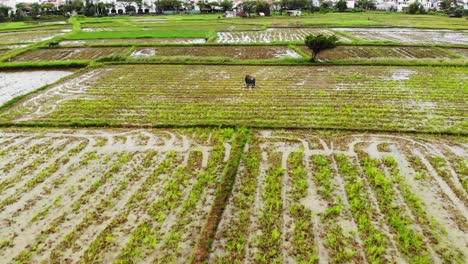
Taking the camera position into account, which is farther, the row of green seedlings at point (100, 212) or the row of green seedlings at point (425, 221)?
the row of green seedlings at point (100, 212)

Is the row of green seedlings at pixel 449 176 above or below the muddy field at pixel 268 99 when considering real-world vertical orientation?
below

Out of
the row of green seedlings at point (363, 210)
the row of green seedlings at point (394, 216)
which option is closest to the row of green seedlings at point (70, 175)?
the row of green seedlings at point (363, 210)

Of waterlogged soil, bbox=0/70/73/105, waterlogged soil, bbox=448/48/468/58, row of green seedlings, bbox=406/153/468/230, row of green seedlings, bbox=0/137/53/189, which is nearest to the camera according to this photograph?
row of green seedlings, bbox=406/153/468/230

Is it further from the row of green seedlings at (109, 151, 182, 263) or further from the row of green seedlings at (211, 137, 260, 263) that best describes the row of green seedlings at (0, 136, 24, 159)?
the row of green seedlings at (211, 137, 260, 263)

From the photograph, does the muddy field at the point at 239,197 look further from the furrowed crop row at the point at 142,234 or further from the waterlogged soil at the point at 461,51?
the waterlogged soil at the point at 461,51

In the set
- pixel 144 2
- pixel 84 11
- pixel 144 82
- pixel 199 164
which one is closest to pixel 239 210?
pixel 199 164

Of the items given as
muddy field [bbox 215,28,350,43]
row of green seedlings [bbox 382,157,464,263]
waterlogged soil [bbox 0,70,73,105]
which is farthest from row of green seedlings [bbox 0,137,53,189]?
muddy field [bbox 215,28,350,43]
